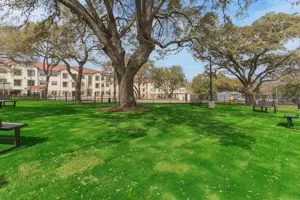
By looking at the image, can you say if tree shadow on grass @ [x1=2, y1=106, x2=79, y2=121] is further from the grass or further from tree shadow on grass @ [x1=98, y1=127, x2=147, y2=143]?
tree shadow on grass @ [x1=98, y1=127, x2=147, y2=143]

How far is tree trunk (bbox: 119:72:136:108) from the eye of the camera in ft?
40.8

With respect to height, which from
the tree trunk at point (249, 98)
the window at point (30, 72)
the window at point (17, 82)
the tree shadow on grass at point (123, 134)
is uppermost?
the window at point (30, 72)

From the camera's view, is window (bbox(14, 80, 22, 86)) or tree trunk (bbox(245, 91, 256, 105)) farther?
window (bbox(14, 80, 22, 86))

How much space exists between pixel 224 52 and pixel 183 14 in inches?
428

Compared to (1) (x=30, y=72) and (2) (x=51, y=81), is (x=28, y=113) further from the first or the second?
(2) (x=51, y=81)

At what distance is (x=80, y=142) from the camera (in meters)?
5.48

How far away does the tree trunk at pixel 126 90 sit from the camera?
Result: 1242 cm

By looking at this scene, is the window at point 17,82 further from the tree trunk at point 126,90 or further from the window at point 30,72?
the tree trunk at point 126,90

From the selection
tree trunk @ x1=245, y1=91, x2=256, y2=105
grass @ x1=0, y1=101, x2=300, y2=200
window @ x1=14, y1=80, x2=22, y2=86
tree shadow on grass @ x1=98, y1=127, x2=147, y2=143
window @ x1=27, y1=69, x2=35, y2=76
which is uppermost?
window @ x1=27, y1=69, x2=35, y2=76

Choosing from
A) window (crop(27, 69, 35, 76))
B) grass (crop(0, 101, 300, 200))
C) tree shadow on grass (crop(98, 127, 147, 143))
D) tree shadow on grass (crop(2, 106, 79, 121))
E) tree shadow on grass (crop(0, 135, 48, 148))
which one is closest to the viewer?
grass (crop(0, 101, 300, 200))

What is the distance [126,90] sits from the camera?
1259 cm

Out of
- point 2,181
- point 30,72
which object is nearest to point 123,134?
point 2,181

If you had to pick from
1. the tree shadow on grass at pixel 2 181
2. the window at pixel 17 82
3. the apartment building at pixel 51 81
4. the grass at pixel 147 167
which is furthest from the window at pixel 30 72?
the tree shadow on grass at pixel 2 181

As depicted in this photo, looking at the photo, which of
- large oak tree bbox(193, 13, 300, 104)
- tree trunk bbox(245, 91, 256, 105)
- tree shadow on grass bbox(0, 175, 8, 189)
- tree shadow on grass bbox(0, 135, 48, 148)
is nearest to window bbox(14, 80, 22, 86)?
large oak tree bbox(193, 13, 300, 104)
